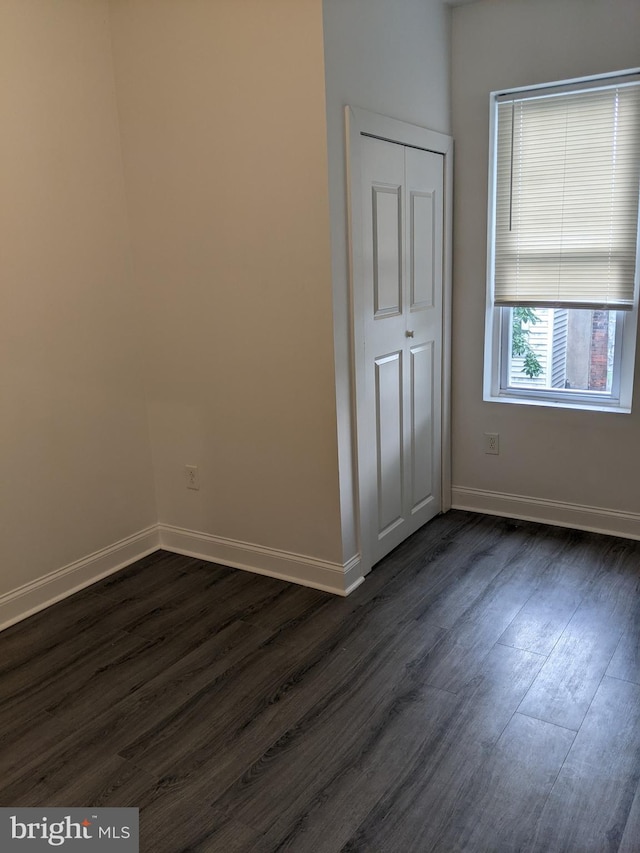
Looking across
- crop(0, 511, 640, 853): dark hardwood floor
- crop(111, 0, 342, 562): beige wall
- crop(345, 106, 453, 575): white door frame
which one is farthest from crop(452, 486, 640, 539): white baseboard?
crop(111, 0, 342, 562): beige wall

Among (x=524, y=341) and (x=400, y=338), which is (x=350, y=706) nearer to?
(x=400, y=338)

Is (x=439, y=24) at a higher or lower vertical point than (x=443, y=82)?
higher

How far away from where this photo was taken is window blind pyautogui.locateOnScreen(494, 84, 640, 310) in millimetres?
3182

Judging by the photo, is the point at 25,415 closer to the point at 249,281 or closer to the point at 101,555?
the point at 101,555

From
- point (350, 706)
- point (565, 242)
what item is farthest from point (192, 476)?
point (565, 242)

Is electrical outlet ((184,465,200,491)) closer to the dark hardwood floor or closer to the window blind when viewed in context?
the dark hardwood floor

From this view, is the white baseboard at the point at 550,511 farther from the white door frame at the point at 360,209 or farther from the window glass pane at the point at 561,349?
the white door frame at the point at 360,209

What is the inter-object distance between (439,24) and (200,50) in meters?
1.22

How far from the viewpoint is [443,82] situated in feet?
11.2

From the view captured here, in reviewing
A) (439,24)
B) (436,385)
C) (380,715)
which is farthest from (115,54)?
(380,715)

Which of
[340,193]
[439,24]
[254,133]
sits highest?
[439,24]

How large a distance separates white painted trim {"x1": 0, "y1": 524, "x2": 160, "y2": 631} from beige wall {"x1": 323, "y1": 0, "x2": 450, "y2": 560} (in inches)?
45.2

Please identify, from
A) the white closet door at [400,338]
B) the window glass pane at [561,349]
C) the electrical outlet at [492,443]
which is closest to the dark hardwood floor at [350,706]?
the white closet door at [400,338]

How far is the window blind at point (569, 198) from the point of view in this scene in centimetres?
318
